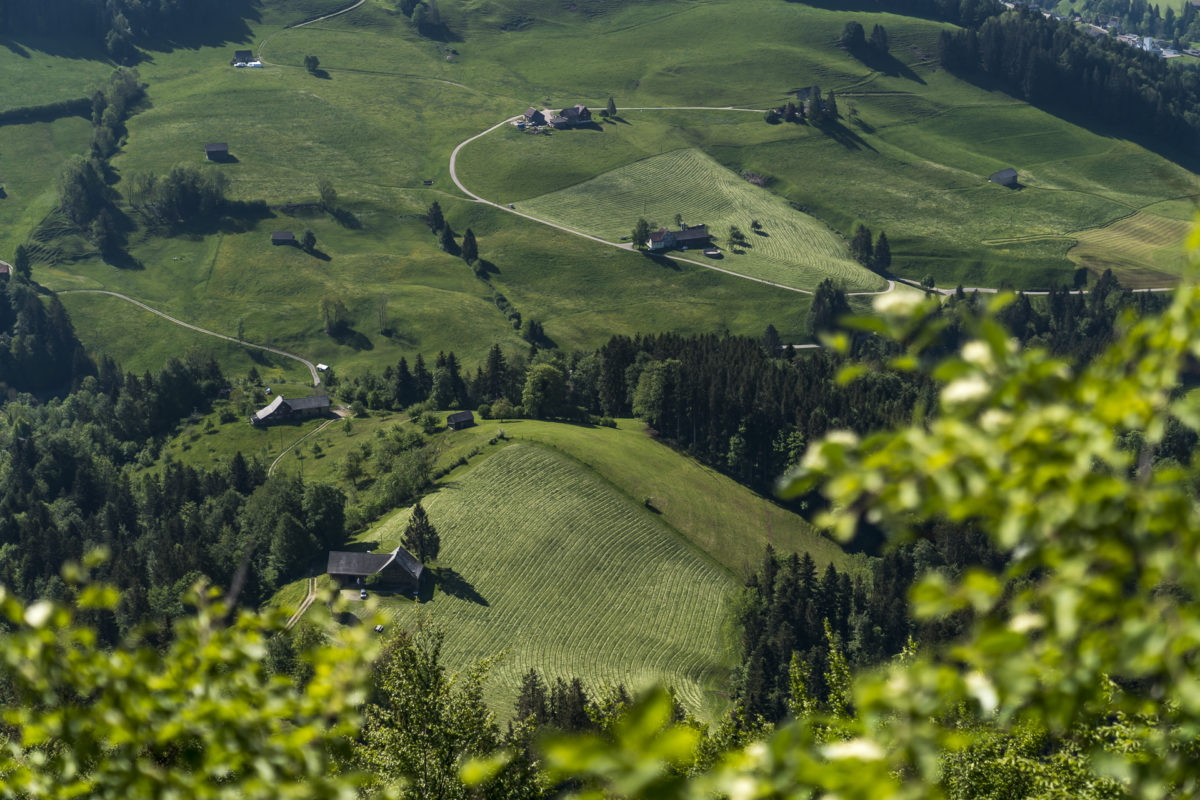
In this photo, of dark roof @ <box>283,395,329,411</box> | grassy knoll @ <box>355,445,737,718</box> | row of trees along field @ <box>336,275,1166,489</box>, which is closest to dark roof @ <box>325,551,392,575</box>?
grassy knoll @ <box>355,445,737,718</box>

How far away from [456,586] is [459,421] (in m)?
50.8

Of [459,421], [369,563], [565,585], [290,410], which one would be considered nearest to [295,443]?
[290,410]

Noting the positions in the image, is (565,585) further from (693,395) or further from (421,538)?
(693,395)

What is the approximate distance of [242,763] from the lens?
1049 cm

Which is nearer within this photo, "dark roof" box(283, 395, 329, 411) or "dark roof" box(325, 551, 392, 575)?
"dark roof" box(325, 551, 392, 575)

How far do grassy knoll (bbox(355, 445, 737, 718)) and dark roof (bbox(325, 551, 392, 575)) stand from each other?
5.91 metres

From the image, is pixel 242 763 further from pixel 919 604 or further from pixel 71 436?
pixel 71 436

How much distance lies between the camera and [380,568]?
111875 millimetres

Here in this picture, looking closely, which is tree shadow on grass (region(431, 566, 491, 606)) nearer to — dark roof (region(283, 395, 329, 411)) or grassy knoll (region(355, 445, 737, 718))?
grassy knoll (region(355, 445, 737, 718))

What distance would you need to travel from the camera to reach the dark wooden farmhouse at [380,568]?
112 metres

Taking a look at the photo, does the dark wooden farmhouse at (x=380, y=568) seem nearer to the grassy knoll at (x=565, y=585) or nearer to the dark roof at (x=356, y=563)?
the dark roof at (x=356, y=563)

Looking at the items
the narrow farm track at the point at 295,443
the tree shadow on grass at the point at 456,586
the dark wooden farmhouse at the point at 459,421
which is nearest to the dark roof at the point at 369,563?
the tree shadow on grass at the point at 456,586

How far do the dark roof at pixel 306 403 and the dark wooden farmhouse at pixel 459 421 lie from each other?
34.7m

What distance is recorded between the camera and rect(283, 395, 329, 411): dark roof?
184 meters
